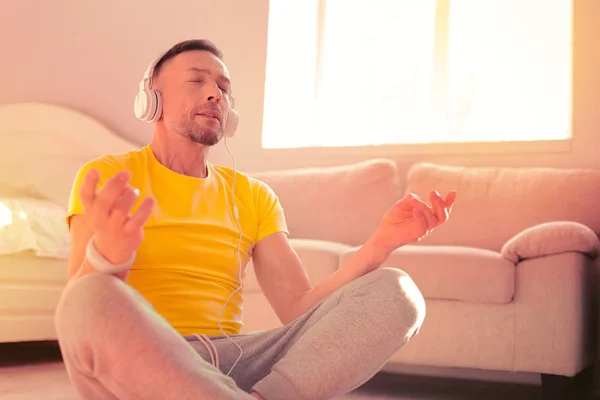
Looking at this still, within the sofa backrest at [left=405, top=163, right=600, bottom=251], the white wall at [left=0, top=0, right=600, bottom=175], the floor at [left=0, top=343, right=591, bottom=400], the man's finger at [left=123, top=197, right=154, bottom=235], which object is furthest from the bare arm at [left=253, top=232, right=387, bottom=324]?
the white wall at [left=0, top=0, right=600, bottom=175]

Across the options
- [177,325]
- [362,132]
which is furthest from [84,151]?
[177,325]

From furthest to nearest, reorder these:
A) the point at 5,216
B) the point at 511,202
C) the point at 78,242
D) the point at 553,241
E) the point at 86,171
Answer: the point at 511,202 → the point at 5,216 → the point at 553,241 → the point at 86,171 → the point at 78,242

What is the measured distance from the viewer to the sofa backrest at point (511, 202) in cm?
280

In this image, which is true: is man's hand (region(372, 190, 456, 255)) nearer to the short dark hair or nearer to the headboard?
the short dark hair

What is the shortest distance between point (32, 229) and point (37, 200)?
406 mm

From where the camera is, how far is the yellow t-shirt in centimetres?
121

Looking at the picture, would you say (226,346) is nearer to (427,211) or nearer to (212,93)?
(427,211)

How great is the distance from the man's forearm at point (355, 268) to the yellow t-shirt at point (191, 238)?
6.2 inches

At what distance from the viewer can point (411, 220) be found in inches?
47.4

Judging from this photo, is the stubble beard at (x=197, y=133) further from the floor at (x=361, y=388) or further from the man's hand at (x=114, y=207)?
the floor at (x=361, y=388)

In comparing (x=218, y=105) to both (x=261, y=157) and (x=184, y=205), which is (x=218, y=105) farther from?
(x=261, y=157)

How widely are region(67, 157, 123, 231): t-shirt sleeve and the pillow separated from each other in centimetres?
152

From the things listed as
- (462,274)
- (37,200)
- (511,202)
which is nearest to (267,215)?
(462,274)

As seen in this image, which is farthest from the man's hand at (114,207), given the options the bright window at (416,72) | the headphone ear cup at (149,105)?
the bright window at (416,72)
